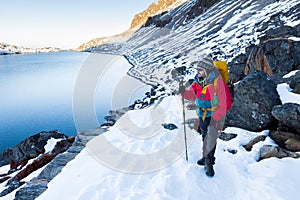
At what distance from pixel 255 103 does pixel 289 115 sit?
0.96 metres

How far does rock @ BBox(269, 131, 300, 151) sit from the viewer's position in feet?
15.7

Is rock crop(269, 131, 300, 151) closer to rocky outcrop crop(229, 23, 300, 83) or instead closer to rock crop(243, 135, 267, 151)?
rock crop(243, 135, 267, 151)

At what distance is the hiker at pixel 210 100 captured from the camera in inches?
153

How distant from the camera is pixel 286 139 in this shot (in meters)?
5.05

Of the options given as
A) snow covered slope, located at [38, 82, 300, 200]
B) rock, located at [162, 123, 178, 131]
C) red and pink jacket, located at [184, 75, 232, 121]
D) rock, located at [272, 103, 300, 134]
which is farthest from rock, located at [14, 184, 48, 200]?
rock, located at [272, 103, 300, 134]

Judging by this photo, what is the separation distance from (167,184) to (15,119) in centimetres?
2274

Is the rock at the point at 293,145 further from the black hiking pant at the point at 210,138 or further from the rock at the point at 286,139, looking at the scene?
the black hiking pant at the point at 210,138

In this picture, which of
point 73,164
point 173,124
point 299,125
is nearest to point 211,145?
point 299,125

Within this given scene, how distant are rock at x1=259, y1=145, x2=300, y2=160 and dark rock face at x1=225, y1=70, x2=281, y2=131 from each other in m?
1.11

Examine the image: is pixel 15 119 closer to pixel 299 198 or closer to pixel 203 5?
pixel 299 198

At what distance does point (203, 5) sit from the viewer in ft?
228

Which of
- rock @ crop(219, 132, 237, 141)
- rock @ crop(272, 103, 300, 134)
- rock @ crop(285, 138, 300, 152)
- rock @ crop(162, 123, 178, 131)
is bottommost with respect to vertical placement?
rock @ crop(219, 132, 237, 141)

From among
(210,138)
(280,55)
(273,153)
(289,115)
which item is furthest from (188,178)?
(280,55)

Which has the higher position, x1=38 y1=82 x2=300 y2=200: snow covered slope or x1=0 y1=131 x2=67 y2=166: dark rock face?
x1=38 y1=82 x2=300 y2=200: snow covered slope
